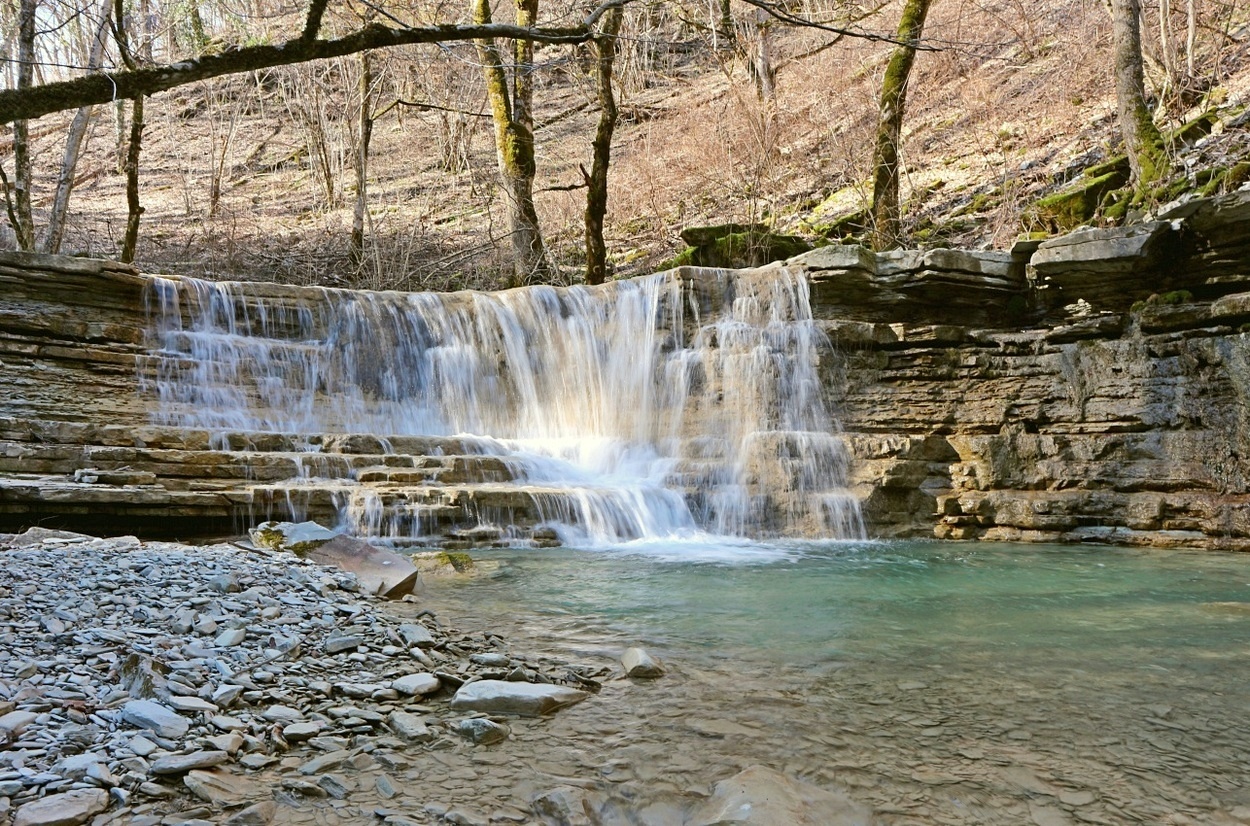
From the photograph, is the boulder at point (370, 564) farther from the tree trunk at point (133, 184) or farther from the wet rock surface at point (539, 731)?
the tree trunk at point (133, 184)

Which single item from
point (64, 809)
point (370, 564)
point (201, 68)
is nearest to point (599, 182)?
point (370, 564)

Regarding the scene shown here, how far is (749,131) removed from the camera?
16578 mm

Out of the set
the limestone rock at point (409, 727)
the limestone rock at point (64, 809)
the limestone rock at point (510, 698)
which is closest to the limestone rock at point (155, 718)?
the limestone rock at point (64, 809)

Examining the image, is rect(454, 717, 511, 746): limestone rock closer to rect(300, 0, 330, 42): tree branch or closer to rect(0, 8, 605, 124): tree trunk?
rect(0, 8, 605, 124): tree trunk

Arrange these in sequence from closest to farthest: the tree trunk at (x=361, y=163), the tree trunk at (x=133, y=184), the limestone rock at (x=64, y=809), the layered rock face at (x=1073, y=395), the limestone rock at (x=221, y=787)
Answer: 1. the limestone rock at (x=64, y=809)
2. the limestone rock at (x=221, y=787)
3. the layered rock face at (x=1073, y=395)
4. the tree trunk at (x=133, y=184)
5. the tree trunk at (x=361, y=163)

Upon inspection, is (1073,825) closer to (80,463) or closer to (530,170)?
(80,463)

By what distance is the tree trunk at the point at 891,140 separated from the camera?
13.0 meters

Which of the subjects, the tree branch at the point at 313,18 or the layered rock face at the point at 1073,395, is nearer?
the tree branch at the point at 313,18

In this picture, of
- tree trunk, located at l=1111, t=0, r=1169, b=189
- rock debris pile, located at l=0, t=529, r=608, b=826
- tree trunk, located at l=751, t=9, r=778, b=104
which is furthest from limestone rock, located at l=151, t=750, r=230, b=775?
tree trunk, located at l=751, t=9, r=778, b=104

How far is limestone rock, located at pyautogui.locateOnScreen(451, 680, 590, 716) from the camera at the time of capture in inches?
128

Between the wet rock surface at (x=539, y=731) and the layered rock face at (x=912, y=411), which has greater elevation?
the layered rock face at (x=912, y=411)

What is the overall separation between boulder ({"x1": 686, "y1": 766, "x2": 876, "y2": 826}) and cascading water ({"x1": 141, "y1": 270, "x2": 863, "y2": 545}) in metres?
5.66

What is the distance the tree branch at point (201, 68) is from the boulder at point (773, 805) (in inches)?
116

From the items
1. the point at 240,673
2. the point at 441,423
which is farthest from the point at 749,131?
the point at 240,673
